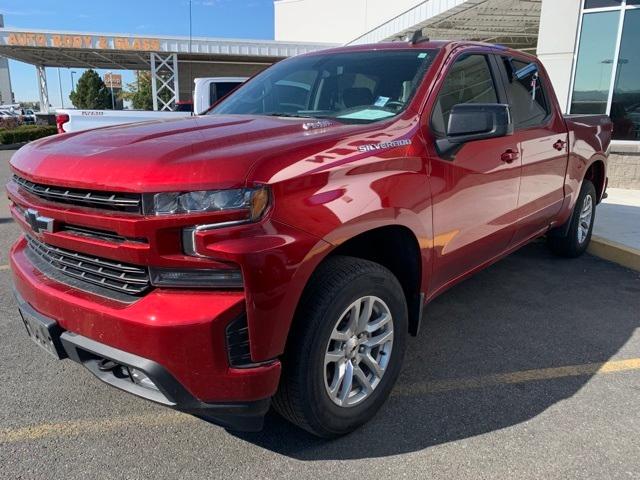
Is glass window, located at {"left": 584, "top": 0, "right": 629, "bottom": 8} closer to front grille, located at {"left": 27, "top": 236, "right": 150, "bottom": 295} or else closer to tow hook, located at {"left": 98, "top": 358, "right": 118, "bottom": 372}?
front grille, located at {"left": 27, "top": 236, "right": 150, "bottom": 295}

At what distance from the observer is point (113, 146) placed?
2396mm

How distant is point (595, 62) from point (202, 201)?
1037 centimetres

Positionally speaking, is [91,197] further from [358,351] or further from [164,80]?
[164,80]

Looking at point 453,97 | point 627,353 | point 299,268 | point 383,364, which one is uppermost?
point 453,97

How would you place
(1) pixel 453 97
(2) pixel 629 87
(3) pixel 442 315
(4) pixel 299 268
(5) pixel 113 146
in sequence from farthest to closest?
(2) pixel 629 87, (3) pixel 442 315, (1) pixel 453 97, (5) pixel 113 146, (4) pixel 299 268

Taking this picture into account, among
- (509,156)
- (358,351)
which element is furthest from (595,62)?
(358,351)

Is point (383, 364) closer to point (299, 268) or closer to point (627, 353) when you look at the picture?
point (299, 268)

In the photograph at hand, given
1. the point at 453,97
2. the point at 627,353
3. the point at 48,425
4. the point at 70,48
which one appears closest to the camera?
the point at 48,425

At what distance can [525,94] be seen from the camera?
167 inches

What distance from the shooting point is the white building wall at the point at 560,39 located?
10.3 m

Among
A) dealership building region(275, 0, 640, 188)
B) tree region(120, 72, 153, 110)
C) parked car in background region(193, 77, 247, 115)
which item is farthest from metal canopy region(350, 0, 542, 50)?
tree region(120, 72, 153, 110)

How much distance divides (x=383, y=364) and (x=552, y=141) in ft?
8.67

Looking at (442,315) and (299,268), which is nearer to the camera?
(299,268)

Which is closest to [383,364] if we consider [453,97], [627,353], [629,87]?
[453,97]
